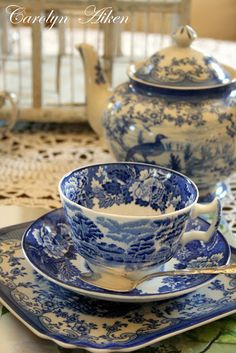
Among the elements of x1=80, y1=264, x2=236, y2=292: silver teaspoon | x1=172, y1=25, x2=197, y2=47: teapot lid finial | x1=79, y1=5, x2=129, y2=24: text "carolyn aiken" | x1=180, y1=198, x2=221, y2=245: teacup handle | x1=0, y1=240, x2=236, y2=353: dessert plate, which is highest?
x1=172, y1=25, x2=197, y2=47: teapot lid finial

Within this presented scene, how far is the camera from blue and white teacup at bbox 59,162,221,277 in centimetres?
54

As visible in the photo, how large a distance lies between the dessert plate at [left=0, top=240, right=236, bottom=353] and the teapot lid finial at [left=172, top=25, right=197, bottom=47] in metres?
0.32

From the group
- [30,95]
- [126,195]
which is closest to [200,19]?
[30,95]

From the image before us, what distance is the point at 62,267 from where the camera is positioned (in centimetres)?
60

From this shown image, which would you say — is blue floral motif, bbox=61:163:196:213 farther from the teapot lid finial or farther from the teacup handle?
the teapot lid finial

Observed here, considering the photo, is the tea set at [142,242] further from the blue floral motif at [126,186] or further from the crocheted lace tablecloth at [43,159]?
the crocheted lace tablecloth at [43,159]

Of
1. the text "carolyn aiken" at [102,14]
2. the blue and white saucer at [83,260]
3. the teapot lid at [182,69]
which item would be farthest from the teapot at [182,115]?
the text "carolyn aiken" at [102,14]

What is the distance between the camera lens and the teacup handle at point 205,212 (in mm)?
591

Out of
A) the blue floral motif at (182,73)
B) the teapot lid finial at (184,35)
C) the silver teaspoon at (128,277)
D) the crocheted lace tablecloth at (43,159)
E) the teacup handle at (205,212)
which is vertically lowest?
the crocheted lace tablecloth at (43,159)

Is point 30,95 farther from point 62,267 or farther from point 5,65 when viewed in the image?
point 62,267

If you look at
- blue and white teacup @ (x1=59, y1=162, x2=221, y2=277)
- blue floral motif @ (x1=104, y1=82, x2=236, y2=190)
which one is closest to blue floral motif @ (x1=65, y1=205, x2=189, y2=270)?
blue and white teacup @ (x1=59, y1=162, x2=221, y2=277)

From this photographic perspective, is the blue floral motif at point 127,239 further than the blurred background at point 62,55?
No

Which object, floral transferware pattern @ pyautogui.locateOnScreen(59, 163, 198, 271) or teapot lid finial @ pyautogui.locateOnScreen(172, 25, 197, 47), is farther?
teapot lid finial @ pyautogui.locateOnScreen(172, 25, 197, 47)

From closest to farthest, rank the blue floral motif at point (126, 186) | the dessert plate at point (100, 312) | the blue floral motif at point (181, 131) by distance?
the dessert plate at point (100, 312) < the blue floral motif at point (126, 186) < the blue floral motif at point (181, 131)
